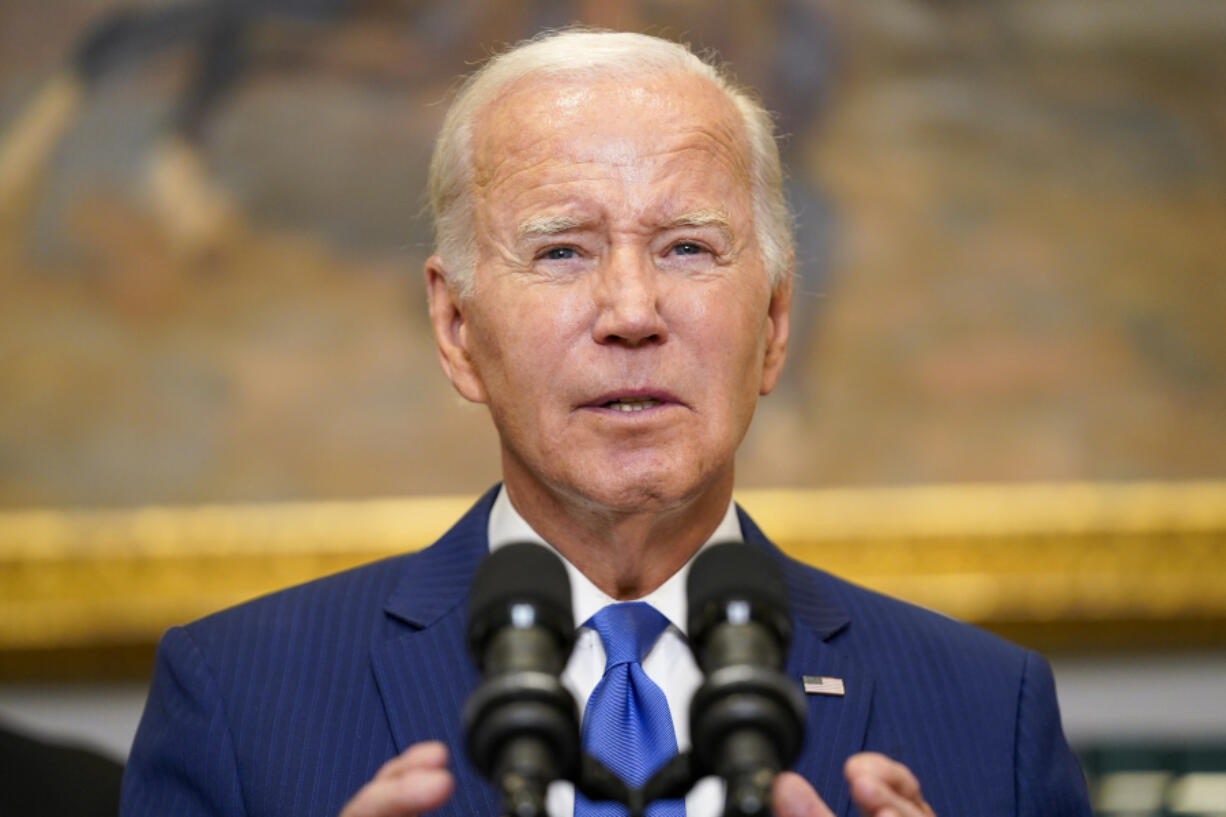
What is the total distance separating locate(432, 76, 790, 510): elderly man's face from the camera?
2258 mm

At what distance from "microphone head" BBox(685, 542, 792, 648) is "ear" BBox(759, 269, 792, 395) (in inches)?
36.5

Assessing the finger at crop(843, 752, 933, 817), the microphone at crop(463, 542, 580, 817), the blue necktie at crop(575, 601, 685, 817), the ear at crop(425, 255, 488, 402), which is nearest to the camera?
the microphone at crop(463, 542, 580, 817)

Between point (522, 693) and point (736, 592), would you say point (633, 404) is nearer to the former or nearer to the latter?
point (736, 592)

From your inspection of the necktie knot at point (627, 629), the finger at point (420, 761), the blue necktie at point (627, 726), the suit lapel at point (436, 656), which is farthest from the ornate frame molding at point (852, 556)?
the finger at point (420, 761)

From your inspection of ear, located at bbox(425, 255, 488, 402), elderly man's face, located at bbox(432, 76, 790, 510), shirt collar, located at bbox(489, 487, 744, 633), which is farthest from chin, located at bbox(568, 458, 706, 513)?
ear, located at bbox(425, 255, 488, 402)

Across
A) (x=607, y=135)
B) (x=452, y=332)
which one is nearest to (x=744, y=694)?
(x=607, y=135)

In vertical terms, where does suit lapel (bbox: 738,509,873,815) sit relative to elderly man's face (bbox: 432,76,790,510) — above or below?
below

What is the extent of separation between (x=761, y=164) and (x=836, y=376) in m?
2.05

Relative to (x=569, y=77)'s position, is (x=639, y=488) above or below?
below

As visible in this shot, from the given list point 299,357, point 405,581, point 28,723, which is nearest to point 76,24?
point 299,357

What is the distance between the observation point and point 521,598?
4.96 ft

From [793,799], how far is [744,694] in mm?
127

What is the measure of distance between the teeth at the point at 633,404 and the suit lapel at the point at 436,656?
0.40 metres

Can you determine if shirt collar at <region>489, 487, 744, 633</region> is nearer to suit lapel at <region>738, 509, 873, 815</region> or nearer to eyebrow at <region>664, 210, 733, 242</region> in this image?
suit lapel at <region>738, 509, 873, 815</region>
